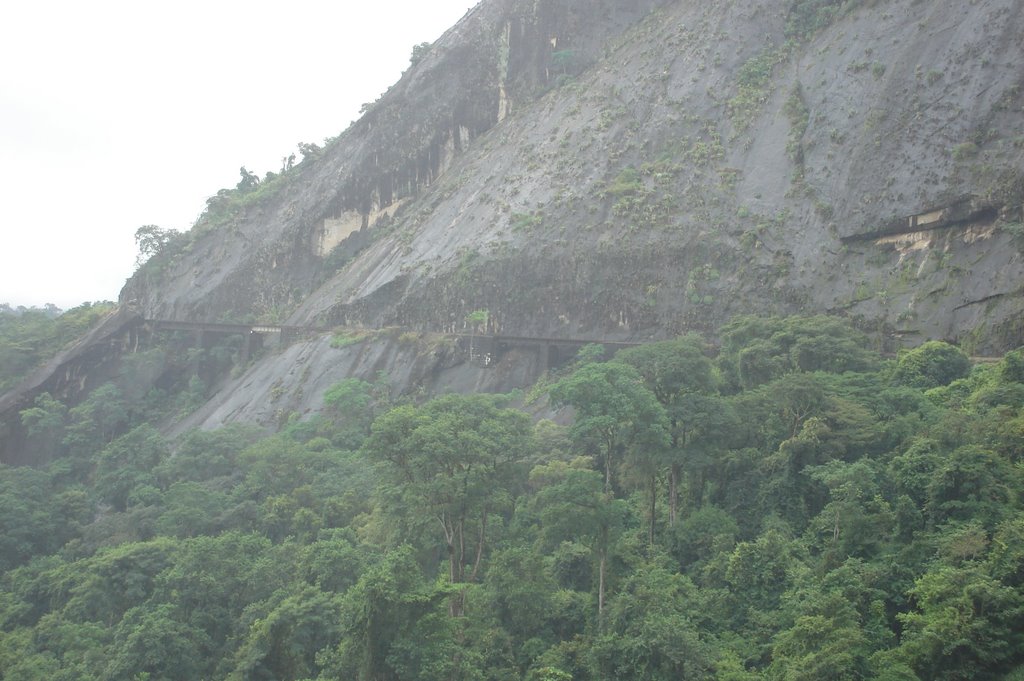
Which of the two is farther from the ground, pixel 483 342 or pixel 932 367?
pixel 483 342

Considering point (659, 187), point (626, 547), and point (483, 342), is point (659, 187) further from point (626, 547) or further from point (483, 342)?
point (626, 547)

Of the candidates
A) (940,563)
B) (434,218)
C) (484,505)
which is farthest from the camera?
(434,218)

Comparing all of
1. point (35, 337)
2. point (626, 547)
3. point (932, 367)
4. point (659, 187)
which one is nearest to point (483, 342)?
A: point (659, 187)

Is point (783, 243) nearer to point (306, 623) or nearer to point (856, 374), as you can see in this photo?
point (856, 374)

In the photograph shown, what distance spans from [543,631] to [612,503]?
141 inches

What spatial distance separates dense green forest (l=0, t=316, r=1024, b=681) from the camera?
62.2 feet

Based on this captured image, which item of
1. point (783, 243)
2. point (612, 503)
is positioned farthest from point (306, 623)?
point (783, 243)

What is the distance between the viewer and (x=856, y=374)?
99.9ft

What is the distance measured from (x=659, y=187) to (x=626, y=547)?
95.4ft

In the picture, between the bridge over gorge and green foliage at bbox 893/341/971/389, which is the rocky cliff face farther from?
green foliage at bbox 893/341/971/389

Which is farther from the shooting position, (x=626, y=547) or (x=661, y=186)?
(x=661, y=186)

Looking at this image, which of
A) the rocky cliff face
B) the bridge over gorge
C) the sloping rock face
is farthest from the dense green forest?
the bridge over gorge

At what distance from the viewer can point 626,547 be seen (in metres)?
24.6

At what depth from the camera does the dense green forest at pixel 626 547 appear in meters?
19.0
